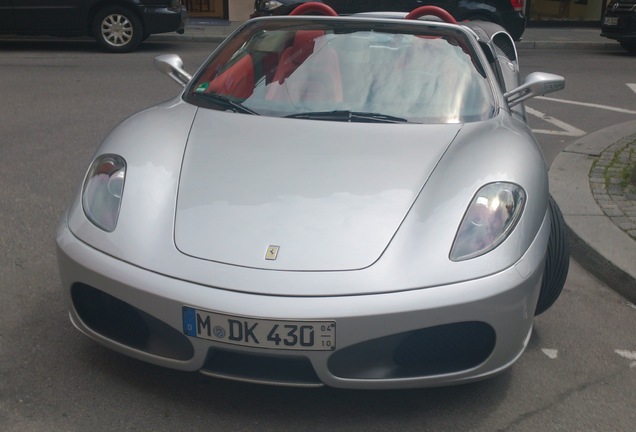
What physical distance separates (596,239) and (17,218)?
3.30 meters

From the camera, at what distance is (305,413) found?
3164 millimetres

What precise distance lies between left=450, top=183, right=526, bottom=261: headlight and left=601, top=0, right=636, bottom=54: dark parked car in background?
11.7 metres

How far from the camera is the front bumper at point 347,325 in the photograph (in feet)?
9.48

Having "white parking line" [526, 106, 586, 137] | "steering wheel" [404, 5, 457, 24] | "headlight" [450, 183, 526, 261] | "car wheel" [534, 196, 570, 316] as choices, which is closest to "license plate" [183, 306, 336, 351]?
"headlight" [450, 183, 526, 261]

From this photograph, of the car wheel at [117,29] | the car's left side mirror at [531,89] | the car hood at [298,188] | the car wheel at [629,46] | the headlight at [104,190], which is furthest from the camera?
the car wheel at [629,46]

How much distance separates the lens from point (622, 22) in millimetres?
14086

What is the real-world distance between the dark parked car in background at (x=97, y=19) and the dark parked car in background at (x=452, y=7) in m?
1.43

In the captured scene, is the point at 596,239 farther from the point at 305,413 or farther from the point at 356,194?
the point at 305,413

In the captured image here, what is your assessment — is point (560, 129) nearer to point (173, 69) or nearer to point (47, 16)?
point (173, 69)

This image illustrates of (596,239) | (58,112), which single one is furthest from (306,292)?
(58,112)

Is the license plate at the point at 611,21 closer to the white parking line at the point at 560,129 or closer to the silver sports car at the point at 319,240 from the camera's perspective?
the white parking line at the point at 560,129

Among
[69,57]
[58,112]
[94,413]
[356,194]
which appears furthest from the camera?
[69,57]

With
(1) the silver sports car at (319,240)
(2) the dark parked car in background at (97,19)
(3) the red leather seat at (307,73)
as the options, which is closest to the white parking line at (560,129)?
(3) the red leather seat at (307,73)

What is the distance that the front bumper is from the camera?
289 cm
